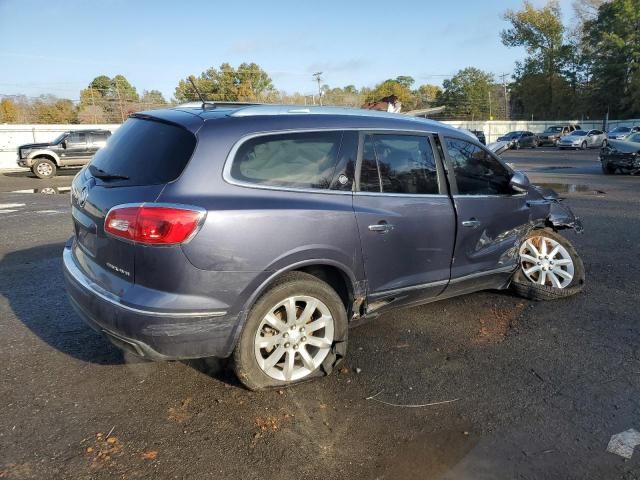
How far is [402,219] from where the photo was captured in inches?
142

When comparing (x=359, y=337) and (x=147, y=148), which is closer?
(x=147, y=148)

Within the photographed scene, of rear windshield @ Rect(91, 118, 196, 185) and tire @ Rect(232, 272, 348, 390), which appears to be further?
tire @ Rect(232, 272, 348, 390)

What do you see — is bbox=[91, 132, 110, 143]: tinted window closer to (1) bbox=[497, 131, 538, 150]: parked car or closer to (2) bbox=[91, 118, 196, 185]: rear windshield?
(2) bbox=[91, 118, 196, 185]: rear windshield

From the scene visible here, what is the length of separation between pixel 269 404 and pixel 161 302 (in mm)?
926

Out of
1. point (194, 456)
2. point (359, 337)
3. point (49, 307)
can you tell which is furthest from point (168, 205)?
point (49, 307)

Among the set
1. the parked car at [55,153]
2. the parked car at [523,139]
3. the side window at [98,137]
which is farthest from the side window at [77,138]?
the parked car at [523,139]

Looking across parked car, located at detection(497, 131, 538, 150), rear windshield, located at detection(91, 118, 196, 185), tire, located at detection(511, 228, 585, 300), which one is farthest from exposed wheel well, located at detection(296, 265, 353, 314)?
parked car, located at detection(497, 131, 538, 150)

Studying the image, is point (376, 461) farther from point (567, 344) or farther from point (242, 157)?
point (567, 344)

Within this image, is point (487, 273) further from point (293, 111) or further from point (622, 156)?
point (622, 156)

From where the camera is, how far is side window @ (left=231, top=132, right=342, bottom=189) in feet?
10.0

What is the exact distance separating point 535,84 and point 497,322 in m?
79.5

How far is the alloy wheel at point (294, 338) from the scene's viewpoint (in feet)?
10.4

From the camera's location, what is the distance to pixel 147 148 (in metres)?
3.17

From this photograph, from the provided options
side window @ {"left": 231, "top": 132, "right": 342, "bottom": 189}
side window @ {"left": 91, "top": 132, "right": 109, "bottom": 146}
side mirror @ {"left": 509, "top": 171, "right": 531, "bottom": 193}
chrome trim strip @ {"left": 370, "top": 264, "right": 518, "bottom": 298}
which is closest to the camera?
side window @ {"left": 231, "top": 132, "right": 342, "bottom": 189}
